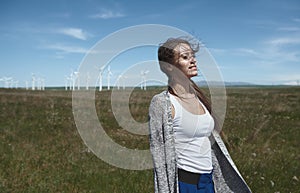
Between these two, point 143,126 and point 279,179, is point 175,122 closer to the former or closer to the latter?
point 143,126

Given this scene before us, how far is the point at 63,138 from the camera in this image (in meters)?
10.7

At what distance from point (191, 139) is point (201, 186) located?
464mm

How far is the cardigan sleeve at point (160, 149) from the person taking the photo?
299 centimetres

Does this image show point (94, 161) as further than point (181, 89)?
Yes

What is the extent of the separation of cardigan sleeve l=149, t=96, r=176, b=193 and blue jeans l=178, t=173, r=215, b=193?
0.81 feet

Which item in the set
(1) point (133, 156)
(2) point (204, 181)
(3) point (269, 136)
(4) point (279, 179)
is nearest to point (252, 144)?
(3) point (269, 136)

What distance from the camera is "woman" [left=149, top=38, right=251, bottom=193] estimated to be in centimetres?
300

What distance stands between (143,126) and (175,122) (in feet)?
12.0

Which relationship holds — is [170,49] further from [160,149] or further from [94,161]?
[94,161]

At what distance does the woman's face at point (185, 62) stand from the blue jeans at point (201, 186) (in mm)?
1002

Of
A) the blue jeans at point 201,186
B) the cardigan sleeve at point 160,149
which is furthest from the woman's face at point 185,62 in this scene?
the blue jeans at point 201,186

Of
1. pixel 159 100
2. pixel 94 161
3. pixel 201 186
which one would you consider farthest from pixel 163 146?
pixel 94 161

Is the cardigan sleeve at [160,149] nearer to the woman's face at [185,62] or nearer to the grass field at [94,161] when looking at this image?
the woman's face at [185,62]

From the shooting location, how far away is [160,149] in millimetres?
3006
